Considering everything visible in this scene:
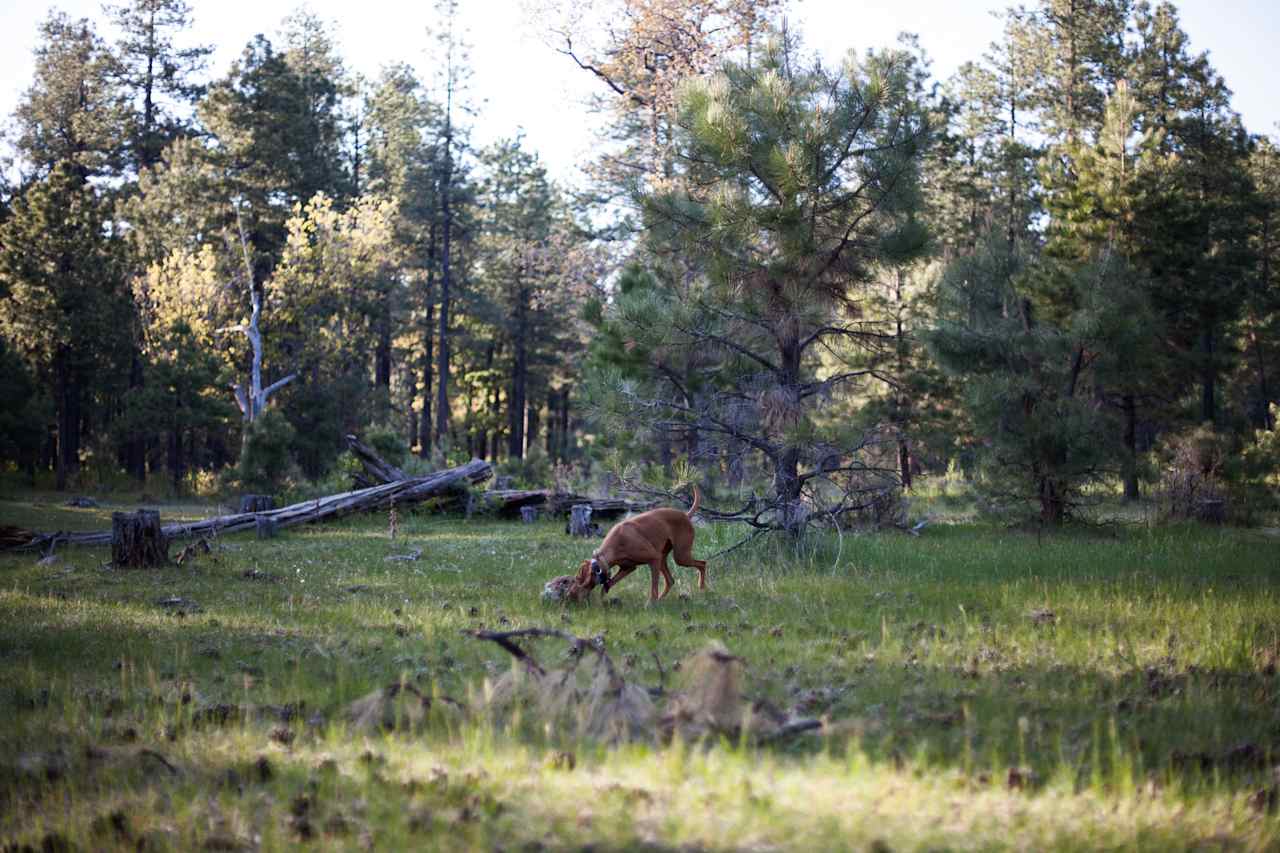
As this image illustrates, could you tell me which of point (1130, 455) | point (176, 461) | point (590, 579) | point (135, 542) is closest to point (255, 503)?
point (135, 542)

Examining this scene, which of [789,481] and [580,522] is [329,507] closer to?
[580,522]

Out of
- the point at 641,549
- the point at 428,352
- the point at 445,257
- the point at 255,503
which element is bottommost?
the point at 255,503

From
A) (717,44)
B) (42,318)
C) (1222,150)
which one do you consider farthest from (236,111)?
(1222,150)

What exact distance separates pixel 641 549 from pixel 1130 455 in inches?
470

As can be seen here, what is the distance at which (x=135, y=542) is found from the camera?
13258mm

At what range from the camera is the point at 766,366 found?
14.4m

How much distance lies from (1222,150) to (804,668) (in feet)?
118

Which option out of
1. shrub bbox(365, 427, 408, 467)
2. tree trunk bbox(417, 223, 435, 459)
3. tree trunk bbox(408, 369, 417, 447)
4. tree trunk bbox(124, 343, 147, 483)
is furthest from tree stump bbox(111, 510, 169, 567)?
tree trunk bbox(408, 369, 417, 447)

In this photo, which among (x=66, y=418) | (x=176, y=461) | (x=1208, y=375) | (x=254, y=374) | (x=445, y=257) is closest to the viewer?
(x=1208, y=375)

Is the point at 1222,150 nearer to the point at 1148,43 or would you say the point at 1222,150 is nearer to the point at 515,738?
the point at 1148,43

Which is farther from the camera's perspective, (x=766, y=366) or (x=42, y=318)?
(x=42, y=318)

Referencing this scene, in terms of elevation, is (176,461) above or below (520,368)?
below

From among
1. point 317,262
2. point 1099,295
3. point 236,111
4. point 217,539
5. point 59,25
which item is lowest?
point 217,539

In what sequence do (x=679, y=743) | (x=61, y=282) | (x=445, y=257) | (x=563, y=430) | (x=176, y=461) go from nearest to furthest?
(x=679, y=743), (x=61, y=282), (x=176, y=461), (x=445, y=257), (x=563, y=430)
